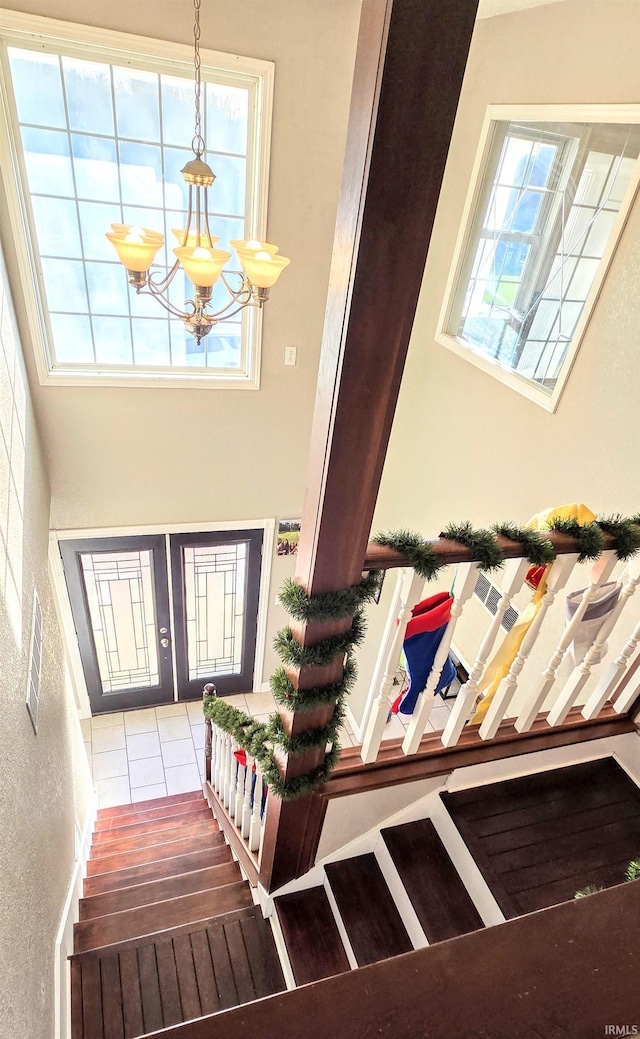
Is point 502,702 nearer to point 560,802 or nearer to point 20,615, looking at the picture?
point 560,802

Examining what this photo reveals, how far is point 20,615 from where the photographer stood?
7.74 feet

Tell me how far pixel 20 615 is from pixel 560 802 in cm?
220

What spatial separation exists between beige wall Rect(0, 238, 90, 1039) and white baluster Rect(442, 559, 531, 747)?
4.48 ft

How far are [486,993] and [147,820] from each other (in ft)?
12.9

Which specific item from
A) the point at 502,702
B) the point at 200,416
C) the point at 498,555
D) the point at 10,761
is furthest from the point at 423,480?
the point at 10,761

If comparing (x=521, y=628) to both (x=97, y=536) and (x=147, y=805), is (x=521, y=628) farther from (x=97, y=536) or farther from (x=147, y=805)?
(x=147, y=805)

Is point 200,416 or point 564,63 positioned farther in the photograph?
point 200,416

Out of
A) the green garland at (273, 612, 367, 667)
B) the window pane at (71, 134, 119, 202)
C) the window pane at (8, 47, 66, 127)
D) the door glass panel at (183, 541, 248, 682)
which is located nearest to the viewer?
the green garland at (273, 612, 367, 667)

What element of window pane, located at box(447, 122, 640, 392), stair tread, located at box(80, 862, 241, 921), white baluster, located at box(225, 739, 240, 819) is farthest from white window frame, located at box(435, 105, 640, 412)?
stair tread, located at box(80, 862, 241, 921)

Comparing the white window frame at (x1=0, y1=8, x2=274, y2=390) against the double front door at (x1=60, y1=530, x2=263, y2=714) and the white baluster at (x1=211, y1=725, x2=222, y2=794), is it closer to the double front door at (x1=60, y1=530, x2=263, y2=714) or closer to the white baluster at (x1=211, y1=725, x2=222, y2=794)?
the double front door at (x1=60, y1=530, x2=263, y2=714)

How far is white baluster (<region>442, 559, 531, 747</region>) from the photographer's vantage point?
A: 1.64m

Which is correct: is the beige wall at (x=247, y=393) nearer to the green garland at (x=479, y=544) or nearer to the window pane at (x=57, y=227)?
the window pane at (x=57, y=227)

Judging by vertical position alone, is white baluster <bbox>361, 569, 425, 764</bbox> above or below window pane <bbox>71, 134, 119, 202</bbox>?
below

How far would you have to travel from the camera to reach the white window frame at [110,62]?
9.38 feet
